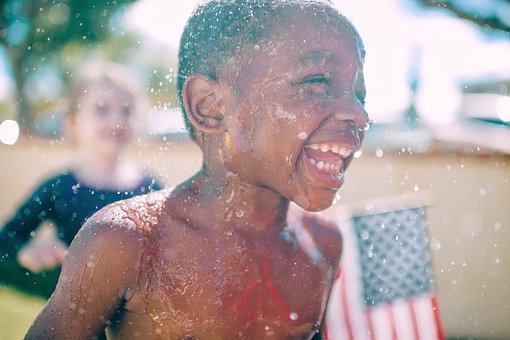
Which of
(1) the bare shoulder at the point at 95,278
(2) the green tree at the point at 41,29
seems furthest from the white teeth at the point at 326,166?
(2) the green tree at the point at 41,29

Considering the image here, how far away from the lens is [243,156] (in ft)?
5.80

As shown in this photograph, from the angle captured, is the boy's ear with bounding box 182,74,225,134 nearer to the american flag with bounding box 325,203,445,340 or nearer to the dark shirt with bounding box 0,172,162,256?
the dark shirt with bounding box 0,172,162,256

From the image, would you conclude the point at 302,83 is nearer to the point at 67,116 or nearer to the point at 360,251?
the point at 67,116

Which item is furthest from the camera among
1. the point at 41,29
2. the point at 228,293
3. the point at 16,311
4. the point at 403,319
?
the point at 41,29

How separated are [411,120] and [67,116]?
4.89m

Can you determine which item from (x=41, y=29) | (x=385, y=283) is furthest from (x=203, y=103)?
(x=41, y=29)

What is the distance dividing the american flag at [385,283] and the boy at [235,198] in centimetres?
283

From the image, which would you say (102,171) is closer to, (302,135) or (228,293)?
(228,293)

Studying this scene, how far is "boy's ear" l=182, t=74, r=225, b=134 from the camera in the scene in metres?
1.81

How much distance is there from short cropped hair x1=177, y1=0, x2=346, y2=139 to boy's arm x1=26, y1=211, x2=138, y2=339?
0.60 m

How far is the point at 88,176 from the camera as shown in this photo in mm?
2697

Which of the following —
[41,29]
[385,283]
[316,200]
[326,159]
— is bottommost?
[385,283]

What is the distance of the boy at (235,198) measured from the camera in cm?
163

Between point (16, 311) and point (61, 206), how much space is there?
3.66 meters
